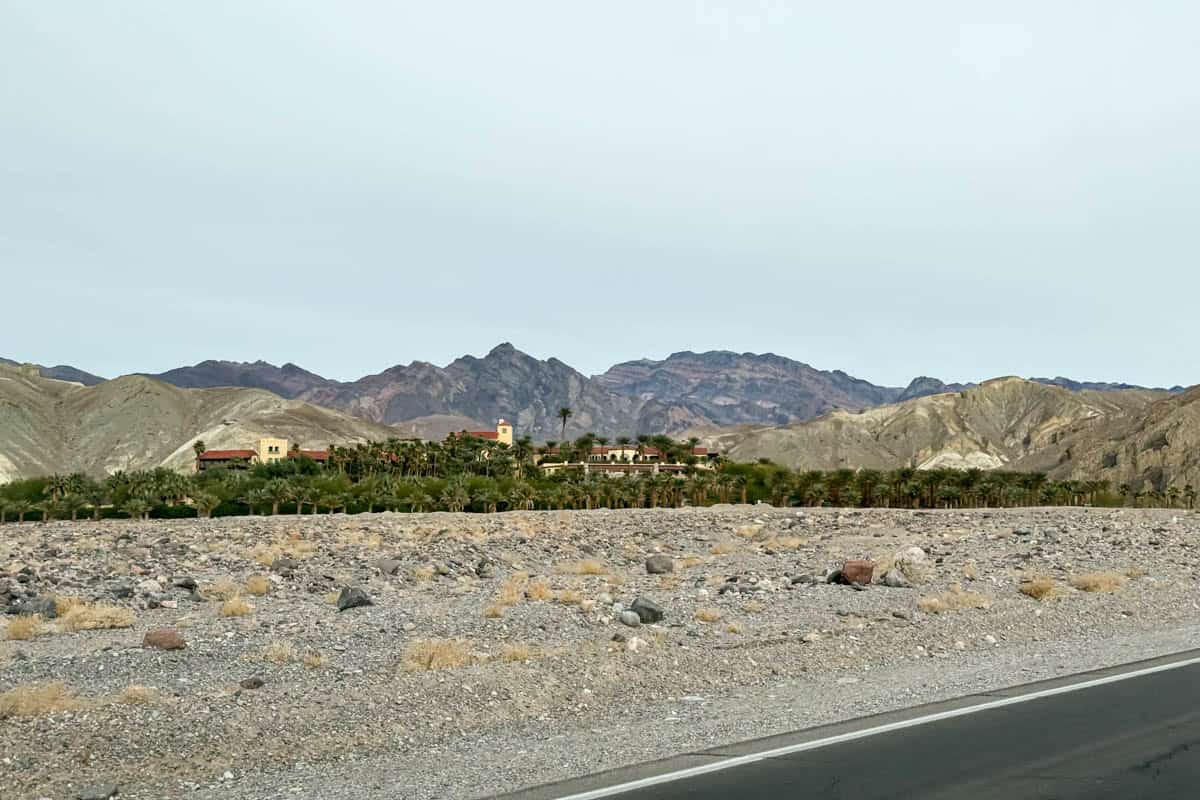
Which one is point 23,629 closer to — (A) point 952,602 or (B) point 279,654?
(B) point 279,654

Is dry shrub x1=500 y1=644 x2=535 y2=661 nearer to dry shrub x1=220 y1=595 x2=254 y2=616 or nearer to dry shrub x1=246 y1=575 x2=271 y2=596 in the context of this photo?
dry shrub x1=220 y1=595 x2=254 y2=616

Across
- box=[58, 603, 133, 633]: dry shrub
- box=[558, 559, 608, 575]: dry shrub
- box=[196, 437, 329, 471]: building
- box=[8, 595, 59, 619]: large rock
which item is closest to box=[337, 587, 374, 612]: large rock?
box=[58, 603, 133, 633]: dry shrub

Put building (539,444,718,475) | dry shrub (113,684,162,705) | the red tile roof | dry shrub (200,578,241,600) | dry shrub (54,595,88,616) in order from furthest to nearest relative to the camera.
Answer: the red tile roof
building (539,444,718,475)
dry shrub (200,578,241,600)
dry shrub (54,595,88,616)
dry shrub (113,684,162,705)

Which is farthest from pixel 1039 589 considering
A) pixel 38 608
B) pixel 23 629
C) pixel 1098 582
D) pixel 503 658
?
pixel 38 608

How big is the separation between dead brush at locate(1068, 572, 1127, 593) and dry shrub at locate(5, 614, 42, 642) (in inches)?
847

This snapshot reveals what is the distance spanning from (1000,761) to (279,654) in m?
A: 10.8

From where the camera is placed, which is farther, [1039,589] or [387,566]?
[387,566]

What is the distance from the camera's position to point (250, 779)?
9.66 m

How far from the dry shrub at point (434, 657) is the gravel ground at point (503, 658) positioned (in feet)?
0.35

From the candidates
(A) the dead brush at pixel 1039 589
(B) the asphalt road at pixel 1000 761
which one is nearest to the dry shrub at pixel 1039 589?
(A) the dead brush at pixel 1039 589

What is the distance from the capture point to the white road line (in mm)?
8539

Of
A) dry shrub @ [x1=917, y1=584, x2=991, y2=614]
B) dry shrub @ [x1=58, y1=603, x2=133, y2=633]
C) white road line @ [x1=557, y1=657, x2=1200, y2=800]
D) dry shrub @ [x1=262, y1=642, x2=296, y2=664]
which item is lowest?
dry shrub @ [x1=58, y1=603, x2=133, y2=633]

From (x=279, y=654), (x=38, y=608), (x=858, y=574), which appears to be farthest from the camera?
(x=858, y=574)

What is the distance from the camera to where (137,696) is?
40.9 feet
